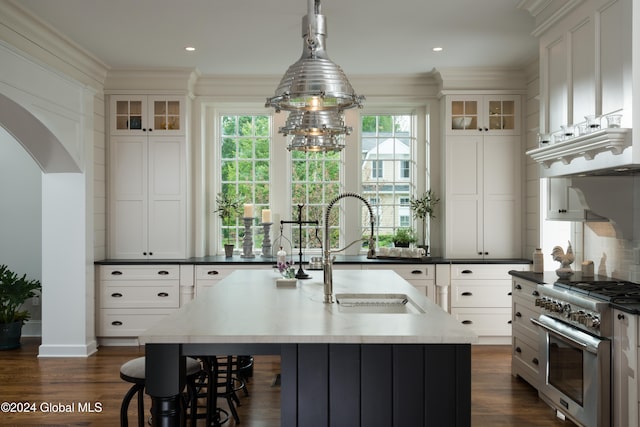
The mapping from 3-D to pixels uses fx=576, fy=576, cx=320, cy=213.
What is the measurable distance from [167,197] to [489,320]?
3653mm

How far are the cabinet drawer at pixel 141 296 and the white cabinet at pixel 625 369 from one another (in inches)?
166

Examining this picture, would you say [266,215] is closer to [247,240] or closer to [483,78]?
[247,240]

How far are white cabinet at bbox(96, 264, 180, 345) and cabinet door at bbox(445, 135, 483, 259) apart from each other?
2.95 metres

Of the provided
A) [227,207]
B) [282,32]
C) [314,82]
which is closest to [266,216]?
[227,207]

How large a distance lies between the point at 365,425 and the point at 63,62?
14.6ft

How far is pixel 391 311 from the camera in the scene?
10.8 feet

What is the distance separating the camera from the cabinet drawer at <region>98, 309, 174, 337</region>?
5.99 meters

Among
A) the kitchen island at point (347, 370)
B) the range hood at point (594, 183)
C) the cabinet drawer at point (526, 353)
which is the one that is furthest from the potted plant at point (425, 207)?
the kitchen island at point (347, 370)

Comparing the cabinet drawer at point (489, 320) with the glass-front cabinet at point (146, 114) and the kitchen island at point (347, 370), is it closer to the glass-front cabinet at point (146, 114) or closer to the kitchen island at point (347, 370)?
the glass-front cabinet at point (146, 114)

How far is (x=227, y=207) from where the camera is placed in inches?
262

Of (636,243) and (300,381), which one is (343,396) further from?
(636,243)

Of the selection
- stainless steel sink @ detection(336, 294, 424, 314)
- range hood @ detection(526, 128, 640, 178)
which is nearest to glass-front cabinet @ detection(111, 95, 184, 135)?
stainless steel sink @ detection(336, 294, 424, 314)

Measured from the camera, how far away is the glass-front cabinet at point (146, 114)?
6246mm

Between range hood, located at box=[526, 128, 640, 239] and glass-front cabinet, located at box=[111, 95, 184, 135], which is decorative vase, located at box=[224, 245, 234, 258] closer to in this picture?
glass-front cabinet, located at box=[111, 95, 184, 135]
